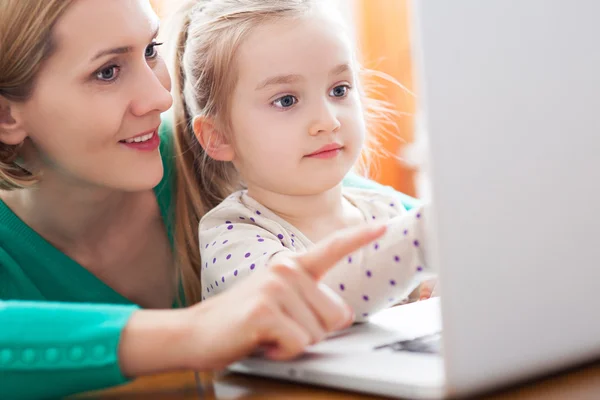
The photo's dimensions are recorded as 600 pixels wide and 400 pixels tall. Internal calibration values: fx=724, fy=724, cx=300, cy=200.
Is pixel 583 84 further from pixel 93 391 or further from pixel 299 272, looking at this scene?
pixel 93 391

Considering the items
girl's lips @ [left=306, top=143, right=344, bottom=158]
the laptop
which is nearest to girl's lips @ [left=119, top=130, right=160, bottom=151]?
girl's lips @ [left=306, top=143, right=344, bottom=158]

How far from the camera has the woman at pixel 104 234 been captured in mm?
580

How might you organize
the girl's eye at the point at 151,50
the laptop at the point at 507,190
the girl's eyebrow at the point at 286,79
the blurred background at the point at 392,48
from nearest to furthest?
the laptop at the point at 507,190 < the girl's eyebrow at the point at 286,79 < the girl's eye at the point at 151,50 < the blurred background at the point at 392,48

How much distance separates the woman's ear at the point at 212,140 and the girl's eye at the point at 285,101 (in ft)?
0.37

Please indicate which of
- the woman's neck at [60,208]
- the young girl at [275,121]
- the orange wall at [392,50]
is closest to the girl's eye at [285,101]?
the young girl at [275,121]

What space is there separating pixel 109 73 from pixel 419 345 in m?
0.61

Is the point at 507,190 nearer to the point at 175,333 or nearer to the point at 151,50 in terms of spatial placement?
the point at 175,333

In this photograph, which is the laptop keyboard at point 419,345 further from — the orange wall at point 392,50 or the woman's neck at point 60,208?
the orange wall at point 392,50

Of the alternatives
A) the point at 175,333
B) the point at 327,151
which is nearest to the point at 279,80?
the point at 327,151

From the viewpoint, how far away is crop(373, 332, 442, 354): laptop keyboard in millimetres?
589

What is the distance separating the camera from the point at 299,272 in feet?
1.92

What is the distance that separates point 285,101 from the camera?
3.14ft

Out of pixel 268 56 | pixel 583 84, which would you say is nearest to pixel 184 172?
pixel 268 56

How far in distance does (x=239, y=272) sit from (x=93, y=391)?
0.22m
